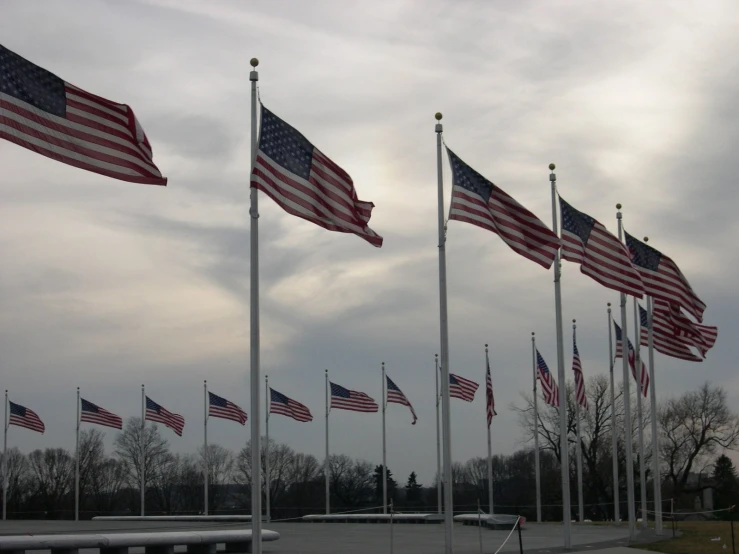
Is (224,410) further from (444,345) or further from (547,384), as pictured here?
(444,345)

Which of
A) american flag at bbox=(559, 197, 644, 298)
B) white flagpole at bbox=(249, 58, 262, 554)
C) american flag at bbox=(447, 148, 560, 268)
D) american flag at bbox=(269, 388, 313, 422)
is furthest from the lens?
american flag at bbox=(269, 388, 313, 422)

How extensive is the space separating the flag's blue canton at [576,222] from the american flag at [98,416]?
102ft

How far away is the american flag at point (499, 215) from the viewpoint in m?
21.9

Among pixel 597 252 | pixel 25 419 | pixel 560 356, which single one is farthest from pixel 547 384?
pixel 25 419

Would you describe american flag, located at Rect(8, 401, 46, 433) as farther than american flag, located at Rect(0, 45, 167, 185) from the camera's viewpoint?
Yes

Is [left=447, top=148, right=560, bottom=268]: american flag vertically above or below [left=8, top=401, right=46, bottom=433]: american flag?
above

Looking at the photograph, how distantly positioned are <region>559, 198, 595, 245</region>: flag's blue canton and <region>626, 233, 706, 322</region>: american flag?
3.61 metres

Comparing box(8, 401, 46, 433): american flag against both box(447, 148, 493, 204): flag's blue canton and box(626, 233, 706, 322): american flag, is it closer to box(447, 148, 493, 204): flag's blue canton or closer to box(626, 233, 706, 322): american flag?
box(626, 233, 706, 322): american flag

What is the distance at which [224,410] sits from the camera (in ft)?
160

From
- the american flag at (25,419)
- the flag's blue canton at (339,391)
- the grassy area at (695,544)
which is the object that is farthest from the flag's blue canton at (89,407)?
the grassy area at (695,544)

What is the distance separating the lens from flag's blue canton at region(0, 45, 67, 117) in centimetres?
1327

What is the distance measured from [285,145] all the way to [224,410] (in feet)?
109

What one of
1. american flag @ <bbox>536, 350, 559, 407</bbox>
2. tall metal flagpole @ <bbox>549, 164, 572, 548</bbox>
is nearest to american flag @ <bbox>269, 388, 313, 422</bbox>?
american flag @ <bbox>536, 350, 559, 407</bbox>

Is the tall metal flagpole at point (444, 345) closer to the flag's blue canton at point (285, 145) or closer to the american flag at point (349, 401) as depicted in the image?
the flag's blue canton at point (285, 145)
